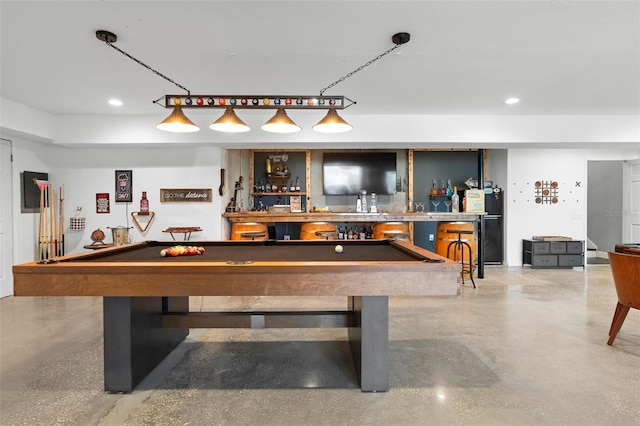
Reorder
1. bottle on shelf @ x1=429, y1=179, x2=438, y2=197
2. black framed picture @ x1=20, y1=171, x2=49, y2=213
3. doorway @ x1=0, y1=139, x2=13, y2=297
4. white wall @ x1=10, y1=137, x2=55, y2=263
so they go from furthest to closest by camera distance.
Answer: bottle on shelf @ x1=429, y1=179, x2=438, y2=197
black framed picture @ x1=20, y1=171, x2=49, y2=213
white wall @ x1=10, y1=137, x2=55, y2=263
doorway @ x1=0, y1=139, x2=13, y2=297

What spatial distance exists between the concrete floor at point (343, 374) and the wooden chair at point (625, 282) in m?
0.27

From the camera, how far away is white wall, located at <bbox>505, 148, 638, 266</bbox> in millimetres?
6660

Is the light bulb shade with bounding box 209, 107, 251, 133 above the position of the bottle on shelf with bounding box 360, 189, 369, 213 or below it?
above

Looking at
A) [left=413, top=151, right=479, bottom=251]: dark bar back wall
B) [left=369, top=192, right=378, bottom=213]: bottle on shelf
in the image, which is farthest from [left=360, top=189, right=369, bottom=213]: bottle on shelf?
[left=413, top=151, right=479, bottom=251]: dark bar back wall

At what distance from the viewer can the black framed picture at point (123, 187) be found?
218 inches

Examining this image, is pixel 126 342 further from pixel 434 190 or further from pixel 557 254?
pixel 557 254

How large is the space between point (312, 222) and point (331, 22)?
345cm

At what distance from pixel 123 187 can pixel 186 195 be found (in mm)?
1011

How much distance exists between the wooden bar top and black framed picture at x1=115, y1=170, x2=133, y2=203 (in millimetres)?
1556

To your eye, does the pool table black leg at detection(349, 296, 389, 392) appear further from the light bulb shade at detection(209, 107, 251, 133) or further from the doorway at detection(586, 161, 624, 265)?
the doorway at detection(586, 161, 624, 265)

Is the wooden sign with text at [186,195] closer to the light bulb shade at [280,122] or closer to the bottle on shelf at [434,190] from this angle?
the light bulb shade at [280,122]

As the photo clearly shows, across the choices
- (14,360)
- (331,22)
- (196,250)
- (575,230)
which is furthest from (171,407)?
(575,230)

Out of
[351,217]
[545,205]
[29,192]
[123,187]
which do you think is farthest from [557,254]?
[29,192]

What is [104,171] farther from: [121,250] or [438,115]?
[438,115]
